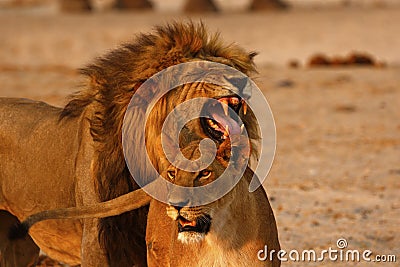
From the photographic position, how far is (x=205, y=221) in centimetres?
340

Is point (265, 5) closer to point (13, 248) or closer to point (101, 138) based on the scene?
point (13, 248)

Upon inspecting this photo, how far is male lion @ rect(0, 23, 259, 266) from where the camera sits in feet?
13.7

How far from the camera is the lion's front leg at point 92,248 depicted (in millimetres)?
4418

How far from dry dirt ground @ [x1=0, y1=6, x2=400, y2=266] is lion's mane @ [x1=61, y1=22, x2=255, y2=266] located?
1.67 feet

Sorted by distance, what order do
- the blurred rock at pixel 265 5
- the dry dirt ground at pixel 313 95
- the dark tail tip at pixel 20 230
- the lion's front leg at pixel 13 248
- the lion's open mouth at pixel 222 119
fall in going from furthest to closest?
the blurred rock at pixel 265 5
the dry dirt ground at pixel 313 95
the lion's front leg at pixel 13 248
the dark tail tip at pixel 20 230
the lion's open mouth at pixel 222 119

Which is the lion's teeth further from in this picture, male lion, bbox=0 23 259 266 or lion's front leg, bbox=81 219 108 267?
lion's front leg, bbox=81 219 108 267

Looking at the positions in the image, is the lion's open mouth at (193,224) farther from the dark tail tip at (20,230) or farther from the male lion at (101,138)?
the dark tail tip at (20,230)

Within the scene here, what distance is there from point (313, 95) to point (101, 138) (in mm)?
9766

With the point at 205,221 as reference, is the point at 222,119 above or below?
above

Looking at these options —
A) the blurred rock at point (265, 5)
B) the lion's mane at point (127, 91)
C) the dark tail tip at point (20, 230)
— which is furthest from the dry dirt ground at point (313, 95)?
the blurred rock at point (265, 5)

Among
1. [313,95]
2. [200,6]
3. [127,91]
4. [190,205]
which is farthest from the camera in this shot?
[200,6]

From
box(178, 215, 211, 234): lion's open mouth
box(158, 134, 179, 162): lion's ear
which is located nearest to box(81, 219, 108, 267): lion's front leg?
box(158, 134, 179, 162): lion's ear

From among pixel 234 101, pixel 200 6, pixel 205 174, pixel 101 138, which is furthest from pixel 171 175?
pixel 200 6

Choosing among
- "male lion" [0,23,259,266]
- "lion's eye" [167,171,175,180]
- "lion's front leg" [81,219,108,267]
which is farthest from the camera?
"lion's front leg" [81,219,108,267]
